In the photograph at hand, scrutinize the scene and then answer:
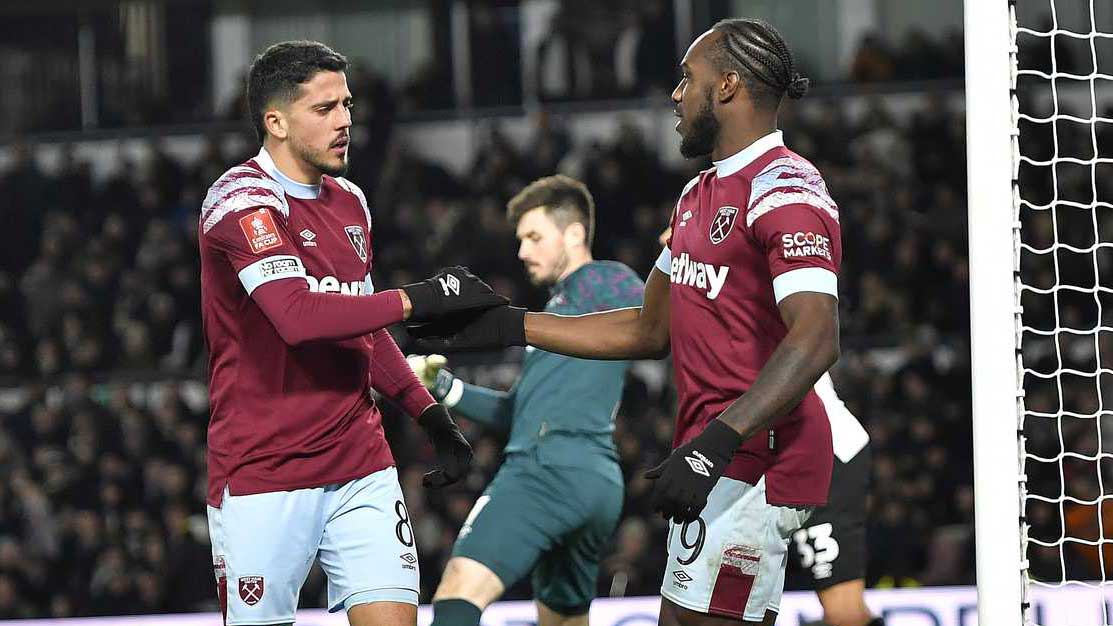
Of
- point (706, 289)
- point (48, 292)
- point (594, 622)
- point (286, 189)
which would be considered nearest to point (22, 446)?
point (48, 292)

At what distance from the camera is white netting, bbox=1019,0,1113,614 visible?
9016 millimetres

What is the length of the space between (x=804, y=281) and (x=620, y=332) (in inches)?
33.9

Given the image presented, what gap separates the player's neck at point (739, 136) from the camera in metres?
3.73

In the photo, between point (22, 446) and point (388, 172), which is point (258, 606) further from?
point (388, 172)

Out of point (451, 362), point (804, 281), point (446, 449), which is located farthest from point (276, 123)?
point (451, 362)

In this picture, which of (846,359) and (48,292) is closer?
(846,359)

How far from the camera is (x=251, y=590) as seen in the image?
3803mm

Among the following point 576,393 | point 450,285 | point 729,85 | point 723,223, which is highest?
point 729,85

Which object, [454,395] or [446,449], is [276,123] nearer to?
[446,449]

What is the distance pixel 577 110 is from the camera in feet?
46.3

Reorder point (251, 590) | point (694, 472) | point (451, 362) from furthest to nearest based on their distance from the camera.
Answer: point (451, 362), point (251, 590), point (694, 472)

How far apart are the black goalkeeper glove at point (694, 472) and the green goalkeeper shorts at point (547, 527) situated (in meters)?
1.87

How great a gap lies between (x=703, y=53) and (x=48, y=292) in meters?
10.1

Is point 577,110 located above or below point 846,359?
above
